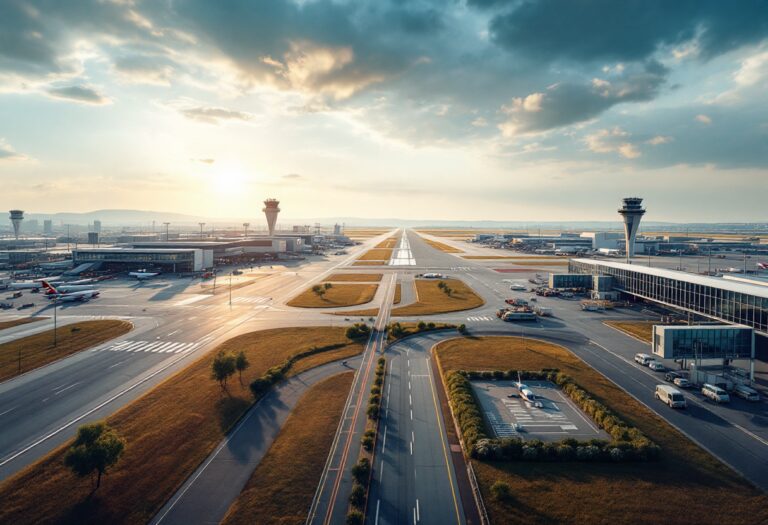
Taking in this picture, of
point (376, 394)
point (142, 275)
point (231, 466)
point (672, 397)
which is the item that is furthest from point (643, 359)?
point (142, 275)

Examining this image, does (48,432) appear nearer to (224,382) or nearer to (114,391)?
(114,391)

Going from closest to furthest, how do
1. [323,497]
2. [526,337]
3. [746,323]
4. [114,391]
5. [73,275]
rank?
1. [323,497]
2. [114,391]
3. [746,323]
4. [526,337]
5. [73,275]

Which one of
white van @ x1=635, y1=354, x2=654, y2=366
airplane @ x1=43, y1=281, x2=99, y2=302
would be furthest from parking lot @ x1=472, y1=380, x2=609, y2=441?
airplane @ x1=43, y1=281, x2=99, y2=302

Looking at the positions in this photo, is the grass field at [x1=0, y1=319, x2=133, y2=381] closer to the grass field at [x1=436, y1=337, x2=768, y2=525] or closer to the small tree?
the small tree

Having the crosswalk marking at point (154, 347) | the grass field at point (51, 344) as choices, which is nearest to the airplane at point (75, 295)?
the grass field at point (51, 344)

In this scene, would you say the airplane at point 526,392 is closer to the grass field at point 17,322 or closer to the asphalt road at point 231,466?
the asphalt road at point 231,466

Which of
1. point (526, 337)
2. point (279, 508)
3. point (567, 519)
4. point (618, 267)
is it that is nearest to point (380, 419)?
point (279, 508)
